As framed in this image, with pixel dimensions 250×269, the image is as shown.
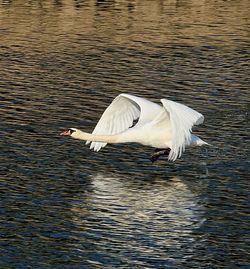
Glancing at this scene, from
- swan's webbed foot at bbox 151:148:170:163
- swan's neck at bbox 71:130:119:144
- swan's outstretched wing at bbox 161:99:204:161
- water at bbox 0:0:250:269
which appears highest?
swan's outstretched wing at bbox 161:99:204:161

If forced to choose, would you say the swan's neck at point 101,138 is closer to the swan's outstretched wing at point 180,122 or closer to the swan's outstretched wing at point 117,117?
the swan's outstretched wing at point 117,117

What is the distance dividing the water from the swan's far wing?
1.67 ft

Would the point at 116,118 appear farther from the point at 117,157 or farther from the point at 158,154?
the point at 158,154

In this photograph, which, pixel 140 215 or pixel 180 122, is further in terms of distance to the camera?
pixel 180 122

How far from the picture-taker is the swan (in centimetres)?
1819

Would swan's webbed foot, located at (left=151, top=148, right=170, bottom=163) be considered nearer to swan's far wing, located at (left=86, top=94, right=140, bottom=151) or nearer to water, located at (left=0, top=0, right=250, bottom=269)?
water, located at (left=0, top=0, right=250, bottom=269)

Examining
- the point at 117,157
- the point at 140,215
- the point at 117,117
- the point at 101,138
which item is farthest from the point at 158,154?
the point at 140,215

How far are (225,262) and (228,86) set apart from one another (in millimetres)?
12841

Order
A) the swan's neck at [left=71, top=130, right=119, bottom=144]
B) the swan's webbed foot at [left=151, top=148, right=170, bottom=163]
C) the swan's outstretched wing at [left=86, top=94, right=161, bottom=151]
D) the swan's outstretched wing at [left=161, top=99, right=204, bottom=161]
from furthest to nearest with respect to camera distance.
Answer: the swan's outstretched wing at [left=86, top=94, right=161, bottom=151], the swan's webbed foot at [left=151, top=148, right=170, bottom=163], the swan's neck at [left=71, top=130, right=119, bottom=144], the swan's outstretched wing at [left=161, top=99, right=204, bottom=161]

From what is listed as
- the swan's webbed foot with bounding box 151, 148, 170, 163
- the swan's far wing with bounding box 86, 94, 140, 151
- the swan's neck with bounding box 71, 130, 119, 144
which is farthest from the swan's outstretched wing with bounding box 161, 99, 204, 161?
the swan's far wing with bounding box 86, 94, 140, 151

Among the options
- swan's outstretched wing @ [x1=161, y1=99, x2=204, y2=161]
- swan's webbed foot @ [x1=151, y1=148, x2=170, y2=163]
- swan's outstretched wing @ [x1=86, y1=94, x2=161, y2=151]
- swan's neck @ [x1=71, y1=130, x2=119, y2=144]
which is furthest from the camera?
swan's outstretched wing @ [x1=86, y1=94, x2=161, y2=151]

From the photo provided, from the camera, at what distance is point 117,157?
67.4ft

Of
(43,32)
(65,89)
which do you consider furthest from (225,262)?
(43,32)

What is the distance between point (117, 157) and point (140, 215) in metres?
3.50
